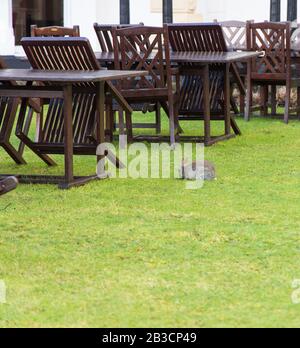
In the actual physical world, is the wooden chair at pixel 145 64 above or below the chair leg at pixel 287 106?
above

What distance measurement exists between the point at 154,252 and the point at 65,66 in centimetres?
283

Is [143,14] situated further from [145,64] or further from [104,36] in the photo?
[145,64]

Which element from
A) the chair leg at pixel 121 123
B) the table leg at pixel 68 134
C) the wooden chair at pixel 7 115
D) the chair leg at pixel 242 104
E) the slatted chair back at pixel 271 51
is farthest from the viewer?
the chair leg at pixel 242 104

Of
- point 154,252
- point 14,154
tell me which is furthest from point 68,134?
point 154,252

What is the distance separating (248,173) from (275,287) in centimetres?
342

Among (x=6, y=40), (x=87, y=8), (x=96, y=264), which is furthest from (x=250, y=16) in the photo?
(x=96, y=264)

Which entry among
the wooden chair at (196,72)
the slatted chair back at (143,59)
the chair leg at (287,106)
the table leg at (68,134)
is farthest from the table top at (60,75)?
the chair leg at (287,106)

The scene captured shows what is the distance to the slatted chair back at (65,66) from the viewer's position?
8.13 metres

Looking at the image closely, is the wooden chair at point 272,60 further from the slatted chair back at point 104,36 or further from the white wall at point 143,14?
the white wall at point 143,14

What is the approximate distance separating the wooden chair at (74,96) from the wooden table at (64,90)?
0.12 meters

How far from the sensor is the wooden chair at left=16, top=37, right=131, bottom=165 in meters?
8.15

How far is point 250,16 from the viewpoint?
57.1 feet

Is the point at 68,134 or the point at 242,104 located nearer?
the point at 68,134

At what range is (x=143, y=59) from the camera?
9.68 m
